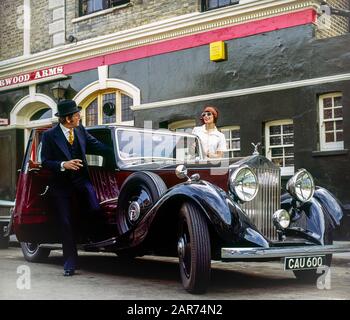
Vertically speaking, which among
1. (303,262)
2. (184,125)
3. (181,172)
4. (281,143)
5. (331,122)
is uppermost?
(184,125)

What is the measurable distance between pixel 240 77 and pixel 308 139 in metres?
1.64

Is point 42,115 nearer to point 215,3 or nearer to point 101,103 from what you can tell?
point 101,103

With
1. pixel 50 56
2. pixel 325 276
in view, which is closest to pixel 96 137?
pixel 325 276

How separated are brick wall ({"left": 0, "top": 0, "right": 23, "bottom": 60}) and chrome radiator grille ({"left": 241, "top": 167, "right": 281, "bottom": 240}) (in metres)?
5.27

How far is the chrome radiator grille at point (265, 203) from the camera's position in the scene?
13.9 feet

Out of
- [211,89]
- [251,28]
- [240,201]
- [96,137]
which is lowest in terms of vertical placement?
[240,201]

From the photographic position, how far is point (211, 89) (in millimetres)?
9898

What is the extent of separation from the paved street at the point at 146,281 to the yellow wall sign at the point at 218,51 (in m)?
4.51

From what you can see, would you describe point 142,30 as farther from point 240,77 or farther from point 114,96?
point 240,77

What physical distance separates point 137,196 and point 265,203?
1012 mm

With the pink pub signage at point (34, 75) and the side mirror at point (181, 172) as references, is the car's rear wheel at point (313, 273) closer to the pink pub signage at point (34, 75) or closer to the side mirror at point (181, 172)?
the side mirror at point (181, 172)

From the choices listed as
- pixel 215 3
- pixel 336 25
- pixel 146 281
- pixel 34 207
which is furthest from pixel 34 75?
pixel 146 281

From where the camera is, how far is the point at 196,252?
370cm

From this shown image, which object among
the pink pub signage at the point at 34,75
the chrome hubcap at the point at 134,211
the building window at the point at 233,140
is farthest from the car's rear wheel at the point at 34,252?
the pink pub signage at the point at 34,75
